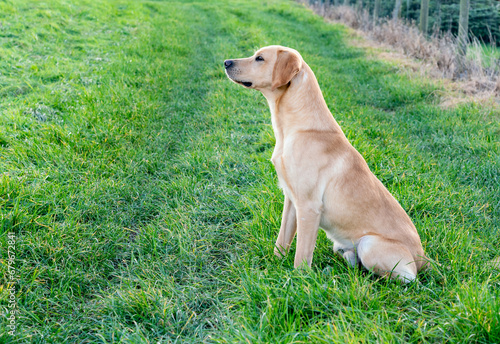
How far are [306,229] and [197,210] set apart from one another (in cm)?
136

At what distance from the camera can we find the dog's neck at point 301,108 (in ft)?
8.88

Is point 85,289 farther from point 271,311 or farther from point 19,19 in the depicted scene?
point 19,19

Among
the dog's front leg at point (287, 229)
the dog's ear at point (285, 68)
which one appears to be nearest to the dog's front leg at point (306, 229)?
the dog's front leg at point (287, 229)

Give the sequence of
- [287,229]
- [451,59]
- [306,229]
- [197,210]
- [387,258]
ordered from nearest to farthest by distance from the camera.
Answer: [387,258]
[306,229]
[287,229]
[197,210]
[451,59]

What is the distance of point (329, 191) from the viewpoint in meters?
2.60

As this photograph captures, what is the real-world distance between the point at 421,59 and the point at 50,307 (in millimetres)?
9962

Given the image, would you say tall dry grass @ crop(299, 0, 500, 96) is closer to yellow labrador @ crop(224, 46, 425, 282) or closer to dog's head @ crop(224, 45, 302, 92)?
yellow labrador @ crop(224, 46, 425, 282)

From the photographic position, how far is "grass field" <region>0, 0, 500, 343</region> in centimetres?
218

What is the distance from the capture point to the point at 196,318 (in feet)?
7.81

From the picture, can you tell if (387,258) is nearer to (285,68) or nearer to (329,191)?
(329,191)

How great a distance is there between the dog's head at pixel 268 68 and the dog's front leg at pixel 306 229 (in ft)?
3.11

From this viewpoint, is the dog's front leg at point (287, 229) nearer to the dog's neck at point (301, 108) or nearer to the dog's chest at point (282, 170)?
the dog's chest at point (282, 170)

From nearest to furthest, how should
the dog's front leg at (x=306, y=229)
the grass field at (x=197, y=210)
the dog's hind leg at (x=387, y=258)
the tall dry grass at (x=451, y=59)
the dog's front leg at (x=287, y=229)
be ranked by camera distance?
the grass field at (x=197, y=210) → the dog's hind leg at (x=387, y=258) → the dog's front leg at (x=306, y=229) → the dog's front leg at (x=287, y=229) → the tall dry grass at (x=451, y=59)

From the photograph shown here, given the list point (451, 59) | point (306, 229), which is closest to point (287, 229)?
point (306, 229)
